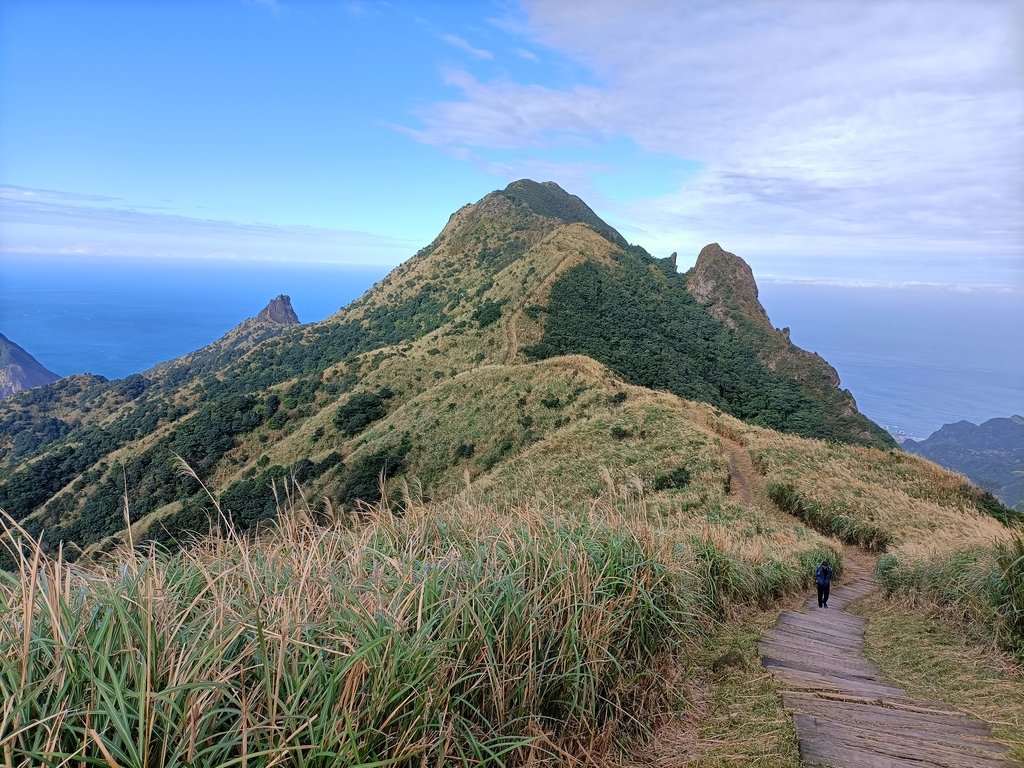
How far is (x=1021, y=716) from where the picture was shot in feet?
9.62

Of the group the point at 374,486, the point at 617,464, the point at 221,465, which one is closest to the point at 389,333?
the point at 221,465

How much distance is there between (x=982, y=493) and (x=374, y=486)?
22.5 metres

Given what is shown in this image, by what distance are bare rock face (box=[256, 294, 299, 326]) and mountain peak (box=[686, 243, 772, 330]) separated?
298 feet

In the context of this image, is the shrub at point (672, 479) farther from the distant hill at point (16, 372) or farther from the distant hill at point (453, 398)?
the distant hill at point (16, 372)

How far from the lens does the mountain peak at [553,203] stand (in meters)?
98.6

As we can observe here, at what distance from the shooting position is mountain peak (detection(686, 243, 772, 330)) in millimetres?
61062

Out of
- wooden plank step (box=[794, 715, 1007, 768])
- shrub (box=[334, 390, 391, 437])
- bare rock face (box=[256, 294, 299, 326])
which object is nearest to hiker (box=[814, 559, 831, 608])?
wooden plank step (box=[794, 715, 1007, 768])

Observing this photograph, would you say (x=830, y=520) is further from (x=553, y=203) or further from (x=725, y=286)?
(x=553, y=203)

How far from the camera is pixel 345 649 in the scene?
229 cm

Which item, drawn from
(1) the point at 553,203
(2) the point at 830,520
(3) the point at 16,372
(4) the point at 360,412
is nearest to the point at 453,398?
(4) the point at 360,412

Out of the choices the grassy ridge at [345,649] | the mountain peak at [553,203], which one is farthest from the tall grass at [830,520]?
the mountain peak at [553,203]

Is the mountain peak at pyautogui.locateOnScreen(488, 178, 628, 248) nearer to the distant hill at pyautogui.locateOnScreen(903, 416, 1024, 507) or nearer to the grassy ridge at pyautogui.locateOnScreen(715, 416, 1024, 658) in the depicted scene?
the distant hill at pyautogui.locateOnScreen(903, 416, 1024, 507)

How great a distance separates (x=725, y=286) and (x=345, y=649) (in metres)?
67.4

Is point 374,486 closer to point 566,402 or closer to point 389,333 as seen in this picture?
point 566,402
